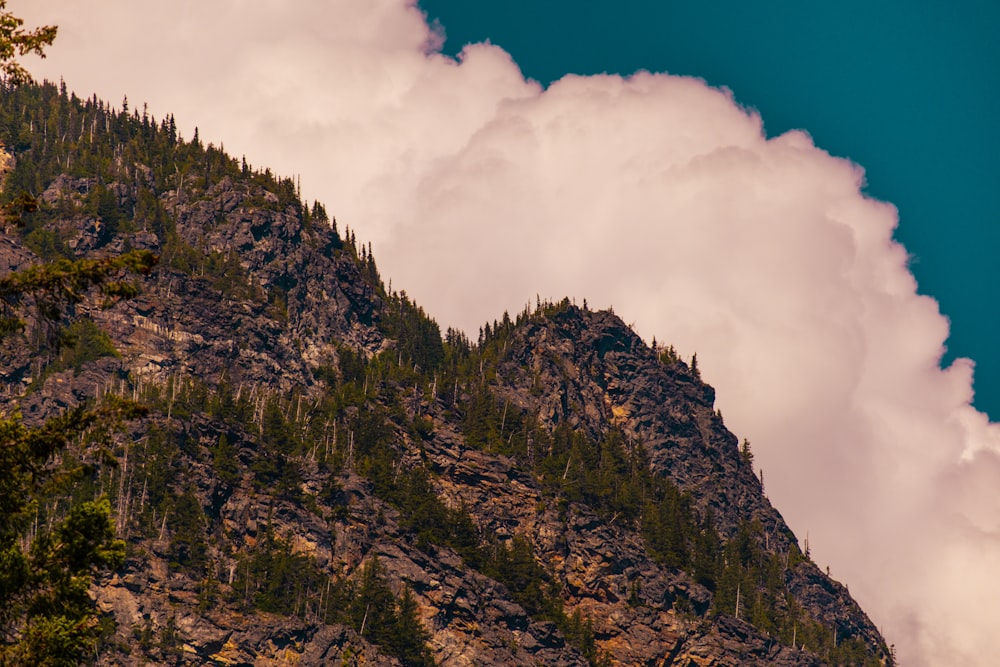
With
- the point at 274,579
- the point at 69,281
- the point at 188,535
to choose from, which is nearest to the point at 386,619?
the point at 274,579

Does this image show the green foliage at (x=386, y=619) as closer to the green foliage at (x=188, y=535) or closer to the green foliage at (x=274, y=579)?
the green foliage at (x=274, y=579)

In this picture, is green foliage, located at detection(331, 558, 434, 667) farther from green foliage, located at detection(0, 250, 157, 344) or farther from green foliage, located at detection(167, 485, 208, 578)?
green foliage, located at detection(0, 250, 157, 344)

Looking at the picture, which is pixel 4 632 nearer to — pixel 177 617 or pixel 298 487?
pixel 177 617

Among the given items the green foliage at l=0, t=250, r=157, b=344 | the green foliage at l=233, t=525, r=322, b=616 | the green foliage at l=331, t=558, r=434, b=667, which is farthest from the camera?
the green foliage at l=331, t=558, r=434, b=667

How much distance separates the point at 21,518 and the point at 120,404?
13.5ft

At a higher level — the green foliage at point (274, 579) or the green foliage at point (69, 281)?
the green foliage at point (274, 579)

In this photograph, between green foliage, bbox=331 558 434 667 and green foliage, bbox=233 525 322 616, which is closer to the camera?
green foliage, bbox=233 525 322 616

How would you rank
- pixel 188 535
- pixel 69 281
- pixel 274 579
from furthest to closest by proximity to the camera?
1. pixel 274 579
2. pixel 188 535
3. pixel 69 281

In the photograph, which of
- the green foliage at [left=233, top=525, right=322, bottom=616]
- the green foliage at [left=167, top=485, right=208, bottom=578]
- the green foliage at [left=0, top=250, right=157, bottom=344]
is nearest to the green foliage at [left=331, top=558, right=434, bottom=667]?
the green foliage at [left=233, top=525, right=322, bottom=616]

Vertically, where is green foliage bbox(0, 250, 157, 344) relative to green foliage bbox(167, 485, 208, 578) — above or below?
below

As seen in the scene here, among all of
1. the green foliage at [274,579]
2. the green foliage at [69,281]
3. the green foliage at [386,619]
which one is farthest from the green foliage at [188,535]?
the green foliage at [69,281]

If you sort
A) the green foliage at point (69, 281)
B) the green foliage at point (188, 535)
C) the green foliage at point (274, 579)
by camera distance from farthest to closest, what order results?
the green foliage at point (274, 579) < the green foliage at point (188, 535) < the green foliage at point (69, 281)

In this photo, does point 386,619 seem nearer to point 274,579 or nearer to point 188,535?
point 274,579

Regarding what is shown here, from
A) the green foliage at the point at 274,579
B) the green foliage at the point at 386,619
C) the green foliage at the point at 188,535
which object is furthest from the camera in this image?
the green foliage at the point at 386,619
